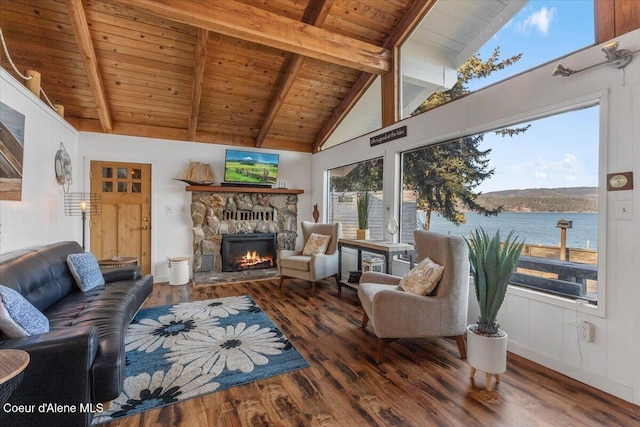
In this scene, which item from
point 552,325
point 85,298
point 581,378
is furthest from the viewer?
point 85,298

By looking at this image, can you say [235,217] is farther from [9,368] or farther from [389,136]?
[9,368]

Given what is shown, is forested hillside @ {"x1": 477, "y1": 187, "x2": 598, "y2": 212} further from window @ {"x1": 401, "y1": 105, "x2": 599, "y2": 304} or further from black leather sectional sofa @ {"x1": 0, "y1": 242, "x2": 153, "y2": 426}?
black leather sectional sofa @ {"x1": 0, "y1": 242, "x2": 153, "y2": 426}

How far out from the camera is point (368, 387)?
1.99 metres

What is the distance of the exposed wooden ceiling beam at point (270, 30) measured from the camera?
9.42ft

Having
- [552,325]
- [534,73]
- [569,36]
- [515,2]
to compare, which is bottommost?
[552,325]

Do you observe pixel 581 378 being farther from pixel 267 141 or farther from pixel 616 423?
pixel 267 141

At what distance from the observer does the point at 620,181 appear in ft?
6.37

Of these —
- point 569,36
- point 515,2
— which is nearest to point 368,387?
point 569,36

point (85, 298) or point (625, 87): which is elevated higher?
point (625, 87)

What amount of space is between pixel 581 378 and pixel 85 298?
400 cm

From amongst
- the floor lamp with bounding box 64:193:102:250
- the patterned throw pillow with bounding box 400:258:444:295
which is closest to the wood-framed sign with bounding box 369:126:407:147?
the patterned throw pillow with bounding box 400:258:444:295

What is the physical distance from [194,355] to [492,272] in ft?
7.81

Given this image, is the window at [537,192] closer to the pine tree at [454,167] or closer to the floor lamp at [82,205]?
the pine tree at [454,167]

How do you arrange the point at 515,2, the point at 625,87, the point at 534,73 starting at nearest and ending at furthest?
the point at 625,87
the point at 534,73
the point at 515,2
